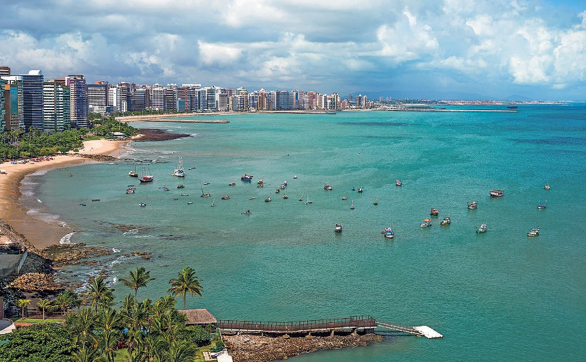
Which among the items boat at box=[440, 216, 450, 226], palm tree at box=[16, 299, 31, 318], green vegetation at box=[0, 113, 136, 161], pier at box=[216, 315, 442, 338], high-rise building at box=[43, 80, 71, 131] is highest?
high-rise building at box=[43, 80, 71, 131]

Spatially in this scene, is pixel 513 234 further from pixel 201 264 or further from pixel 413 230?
pixel 201 264

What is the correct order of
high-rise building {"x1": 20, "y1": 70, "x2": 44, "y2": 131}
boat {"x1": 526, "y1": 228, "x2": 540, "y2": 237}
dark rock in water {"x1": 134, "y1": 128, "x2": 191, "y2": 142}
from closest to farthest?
boat {"x1": 526, "y1": 228, "x2": 540, "y2": 237}, high-rise building {"x1": 20, "y1": 70, "x2": 44, "y2": 131}, dark rock in water {"x1": 134, "y1": 128, "x2": 191, "y2": 142}

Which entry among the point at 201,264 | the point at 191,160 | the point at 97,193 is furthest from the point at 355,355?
the point at 191,160

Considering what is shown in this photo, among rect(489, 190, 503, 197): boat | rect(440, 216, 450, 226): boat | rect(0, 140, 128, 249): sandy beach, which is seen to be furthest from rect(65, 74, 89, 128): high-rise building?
rect(440, 216, 450, 226): boat

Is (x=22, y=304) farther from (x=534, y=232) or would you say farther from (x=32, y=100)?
(x=32, y=100)

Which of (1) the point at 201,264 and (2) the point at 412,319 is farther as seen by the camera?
(1) the point at 201,264

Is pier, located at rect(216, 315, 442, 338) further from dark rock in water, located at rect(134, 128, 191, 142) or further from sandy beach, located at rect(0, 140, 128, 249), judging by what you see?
dark rock in water, located at rect(134, 128, 191, 142)
